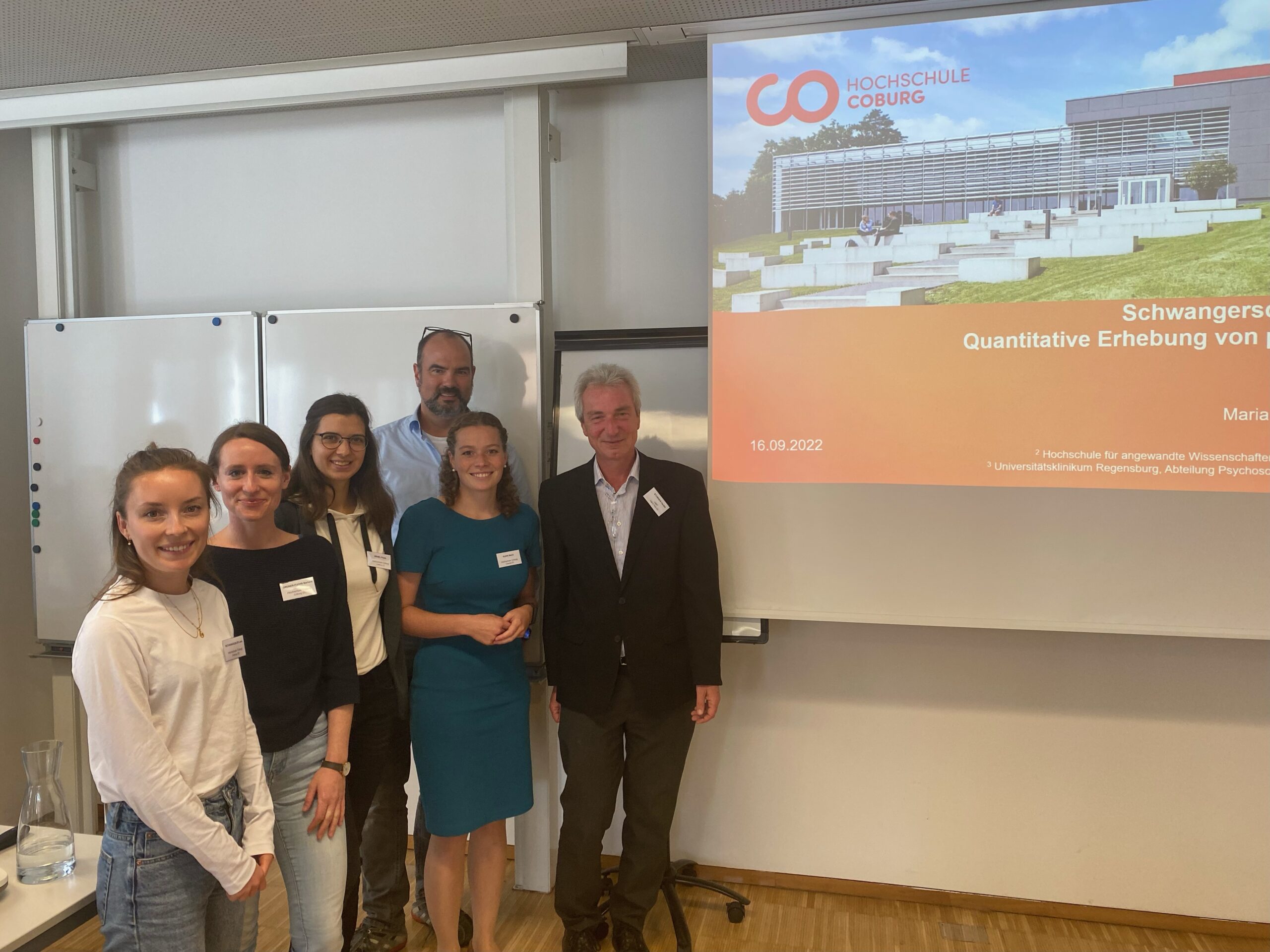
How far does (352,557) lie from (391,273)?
4.48ft

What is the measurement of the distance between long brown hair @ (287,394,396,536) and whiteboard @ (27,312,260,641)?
1006 mm

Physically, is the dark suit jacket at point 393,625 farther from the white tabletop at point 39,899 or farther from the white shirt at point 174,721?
the white tabletop at point 39,899

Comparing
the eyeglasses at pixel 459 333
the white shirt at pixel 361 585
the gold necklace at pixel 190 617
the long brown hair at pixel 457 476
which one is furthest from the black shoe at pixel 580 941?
the eyeglasses at pixel 459 333

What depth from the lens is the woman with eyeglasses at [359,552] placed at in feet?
6.93

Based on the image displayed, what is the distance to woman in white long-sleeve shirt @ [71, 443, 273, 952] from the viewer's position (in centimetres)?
145

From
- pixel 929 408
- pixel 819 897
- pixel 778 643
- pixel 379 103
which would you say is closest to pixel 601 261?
pixel 379 103

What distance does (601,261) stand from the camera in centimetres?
293

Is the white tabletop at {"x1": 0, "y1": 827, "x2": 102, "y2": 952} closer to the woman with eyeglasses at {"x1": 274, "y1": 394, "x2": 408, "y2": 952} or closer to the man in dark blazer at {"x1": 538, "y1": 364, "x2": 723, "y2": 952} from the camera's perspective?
the woman with eyeglasses at {"x1": 274, "y1": 394, "x2": 408, "y2": 952}

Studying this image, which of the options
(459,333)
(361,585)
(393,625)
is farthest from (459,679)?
(459,333)

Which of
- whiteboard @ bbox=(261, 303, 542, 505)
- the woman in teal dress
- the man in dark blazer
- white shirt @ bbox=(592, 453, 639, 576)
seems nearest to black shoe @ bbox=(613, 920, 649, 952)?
the man in dark blazer

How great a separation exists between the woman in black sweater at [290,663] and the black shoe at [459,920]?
835 mm

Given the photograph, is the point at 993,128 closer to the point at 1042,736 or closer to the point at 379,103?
the point at 1042,736

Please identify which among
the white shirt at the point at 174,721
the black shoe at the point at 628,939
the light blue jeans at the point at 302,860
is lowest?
the black shoe at the point at 628,939

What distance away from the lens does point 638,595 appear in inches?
93.5
